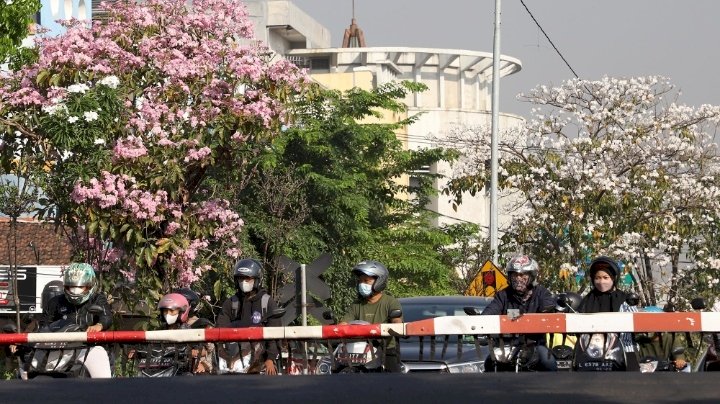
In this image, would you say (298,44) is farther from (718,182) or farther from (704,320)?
(704,320)

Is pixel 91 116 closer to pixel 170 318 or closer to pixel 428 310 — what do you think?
pixel 428 310

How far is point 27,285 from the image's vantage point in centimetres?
4269

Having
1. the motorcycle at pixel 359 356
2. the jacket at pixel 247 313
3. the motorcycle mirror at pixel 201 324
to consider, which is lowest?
the motorcycle at pixel 359 356

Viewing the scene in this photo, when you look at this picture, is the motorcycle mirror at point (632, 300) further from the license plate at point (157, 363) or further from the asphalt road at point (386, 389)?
the license plate at point (157, 363)

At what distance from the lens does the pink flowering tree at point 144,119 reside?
19.9 meters

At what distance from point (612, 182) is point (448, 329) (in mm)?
24821

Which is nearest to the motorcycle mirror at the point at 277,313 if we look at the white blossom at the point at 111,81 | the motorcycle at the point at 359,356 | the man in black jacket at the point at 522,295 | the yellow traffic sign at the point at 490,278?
the motorcycle at the point at 359,356

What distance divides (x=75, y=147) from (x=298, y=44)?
70592mm

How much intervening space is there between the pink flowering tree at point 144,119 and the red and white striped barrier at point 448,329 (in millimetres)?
7661

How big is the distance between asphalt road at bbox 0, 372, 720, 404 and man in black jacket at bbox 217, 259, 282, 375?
284 centimetres

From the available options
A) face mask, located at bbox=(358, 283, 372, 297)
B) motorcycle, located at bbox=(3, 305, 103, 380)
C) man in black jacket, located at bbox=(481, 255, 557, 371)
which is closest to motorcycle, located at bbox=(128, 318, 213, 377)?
motorcycle, located at bbox=(3, 305, 103, 380)

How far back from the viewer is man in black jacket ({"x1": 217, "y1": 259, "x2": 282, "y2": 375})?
13203mm

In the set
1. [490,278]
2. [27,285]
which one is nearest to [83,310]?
[490,278]

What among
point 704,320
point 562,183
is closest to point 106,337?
point 704,320
